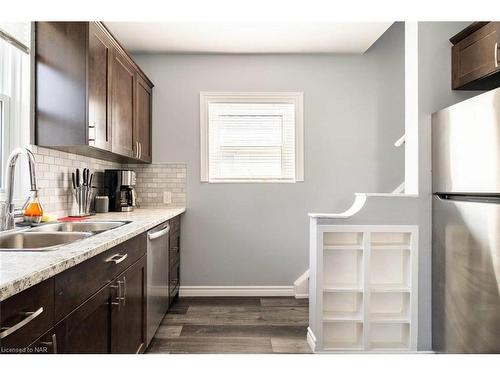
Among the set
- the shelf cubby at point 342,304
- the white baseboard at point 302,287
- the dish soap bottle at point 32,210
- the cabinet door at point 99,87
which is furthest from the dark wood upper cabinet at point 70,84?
the white baseboard at point 302,287

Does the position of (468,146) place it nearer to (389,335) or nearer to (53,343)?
(389,335)

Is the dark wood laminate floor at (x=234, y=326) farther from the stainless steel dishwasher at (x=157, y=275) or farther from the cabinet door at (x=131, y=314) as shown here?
the cabinet door at (x=131, y=314)

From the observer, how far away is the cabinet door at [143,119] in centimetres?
322

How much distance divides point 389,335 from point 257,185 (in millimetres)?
1852

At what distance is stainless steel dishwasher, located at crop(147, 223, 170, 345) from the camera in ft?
7.60

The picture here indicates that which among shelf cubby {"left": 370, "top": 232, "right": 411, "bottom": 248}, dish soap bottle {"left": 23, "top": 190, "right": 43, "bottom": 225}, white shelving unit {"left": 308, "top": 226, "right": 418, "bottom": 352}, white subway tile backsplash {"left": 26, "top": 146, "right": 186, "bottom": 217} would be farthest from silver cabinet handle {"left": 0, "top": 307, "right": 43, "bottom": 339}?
shelf cubby {"left": 370, "top": 232, "right": 411, "bottom": 248}

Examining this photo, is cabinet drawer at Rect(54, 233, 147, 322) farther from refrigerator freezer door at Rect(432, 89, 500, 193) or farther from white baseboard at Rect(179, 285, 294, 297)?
white baseboard at Rect(179, 285, 294, 297)

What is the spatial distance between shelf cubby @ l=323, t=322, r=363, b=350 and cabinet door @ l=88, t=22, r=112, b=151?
74.1 inches

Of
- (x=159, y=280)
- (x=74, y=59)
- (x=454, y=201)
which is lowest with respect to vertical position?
(x=159, y=280)

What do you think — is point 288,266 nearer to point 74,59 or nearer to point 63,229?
point 63,229

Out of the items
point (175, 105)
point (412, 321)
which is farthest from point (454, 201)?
point (175, 105)

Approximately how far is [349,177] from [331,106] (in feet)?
2.44

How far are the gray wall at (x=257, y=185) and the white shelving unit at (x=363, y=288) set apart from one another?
1283 millimetres
